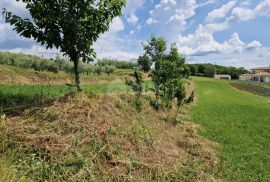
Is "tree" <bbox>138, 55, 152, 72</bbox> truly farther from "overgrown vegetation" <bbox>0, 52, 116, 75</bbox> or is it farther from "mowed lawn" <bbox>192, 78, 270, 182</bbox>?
"overgrown vegetation" <bbox>0, 52, 116, 75</bbox>

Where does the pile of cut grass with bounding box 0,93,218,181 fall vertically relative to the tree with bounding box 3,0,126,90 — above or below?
below

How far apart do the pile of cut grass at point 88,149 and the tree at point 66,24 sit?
6.45 ft

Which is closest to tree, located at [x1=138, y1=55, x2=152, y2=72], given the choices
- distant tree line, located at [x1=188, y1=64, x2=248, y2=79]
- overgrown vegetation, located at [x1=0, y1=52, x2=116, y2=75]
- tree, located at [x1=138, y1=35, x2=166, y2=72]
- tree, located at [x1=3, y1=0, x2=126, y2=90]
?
tree, located at [x1=138, y1=35, x2=166, y2=72]

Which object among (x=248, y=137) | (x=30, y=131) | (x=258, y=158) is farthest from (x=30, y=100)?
(x=248, y=137)

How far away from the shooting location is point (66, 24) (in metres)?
10.9

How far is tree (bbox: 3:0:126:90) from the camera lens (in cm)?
1091

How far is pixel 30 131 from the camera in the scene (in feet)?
26.1

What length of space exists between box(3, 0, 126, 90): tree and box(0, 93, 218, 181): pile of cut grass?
1966 millimetres

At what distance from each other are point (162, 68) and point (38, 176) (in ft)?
49.0

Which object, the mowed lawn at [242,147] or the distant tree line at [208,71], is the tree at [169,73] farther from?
the distant tree line at [208,71]

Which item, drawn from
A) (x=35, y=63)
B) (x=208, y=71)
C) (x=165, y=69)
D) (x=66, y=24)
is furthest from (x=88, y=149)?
(x=208, y=71)

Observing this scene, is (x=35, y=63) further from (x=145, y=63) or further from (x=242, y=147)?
(x=242, y=147)

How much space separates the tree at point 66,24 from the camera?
10914 mm

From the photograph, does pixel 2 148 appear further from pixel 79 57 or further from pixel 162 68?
pixel 162 68
